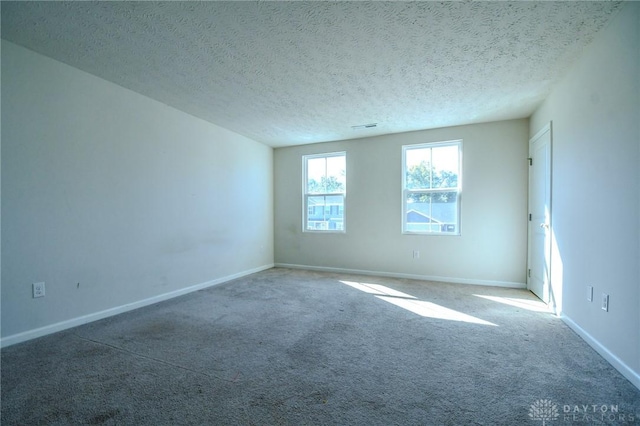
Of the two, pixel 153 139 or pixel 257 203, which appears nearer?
pixel 153 139

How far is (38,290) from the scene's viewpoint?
2.40 metres

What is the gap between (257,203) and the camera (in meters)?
5.29

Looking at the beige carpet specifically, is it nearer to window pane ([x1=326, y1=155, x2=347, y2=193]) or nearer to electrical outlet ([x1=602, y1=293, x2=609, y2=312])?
electrical outlet ([x1=602, y1=293, x2=609, y2=312])

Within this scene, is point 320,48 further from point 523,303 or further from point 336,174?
point 523,303

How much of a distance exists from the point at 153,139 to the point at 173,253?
4.93 feet

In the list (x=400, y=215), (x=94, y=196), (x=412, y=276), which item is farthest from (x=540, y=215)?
(x=94, y=196)

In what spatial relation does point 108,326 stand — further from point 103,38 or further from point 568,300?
point 568,300

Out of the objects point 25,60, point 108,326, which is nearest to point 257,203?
point 108,326

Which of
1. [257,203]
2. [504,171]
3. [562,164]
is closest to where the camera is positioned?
[562,164]

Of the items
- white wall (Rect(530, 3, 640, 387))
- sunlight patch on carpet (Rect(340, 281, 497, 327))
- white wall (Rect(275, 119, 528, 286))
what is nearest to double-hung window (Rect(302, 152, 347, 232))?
white wall (Rect(275, 119, 528, 286))

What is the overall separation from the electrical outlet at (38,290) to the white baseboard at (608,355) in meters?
4.57

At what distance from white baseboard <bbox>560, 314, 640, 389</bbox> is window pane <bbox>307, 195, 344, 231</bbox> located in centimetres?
346

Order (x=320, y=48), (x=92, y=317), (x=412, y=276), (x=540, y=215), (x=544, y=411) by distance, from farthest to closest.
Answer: (x=412, y=276) → (x=540, y=215) → (x=92, y=317) → (x=320, y=48) → (x=544, y=411)

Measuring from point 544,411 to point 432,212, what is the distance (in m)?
3.32
